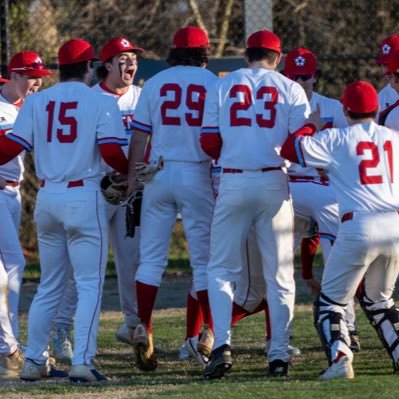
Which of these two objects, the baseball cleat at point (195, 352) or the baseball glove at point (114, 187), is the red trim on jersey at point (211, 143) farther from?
the baseball cleat at point (195, 352)

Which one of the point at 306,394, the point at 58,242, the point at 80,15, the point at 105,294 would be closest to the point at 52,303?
the point at 58,242

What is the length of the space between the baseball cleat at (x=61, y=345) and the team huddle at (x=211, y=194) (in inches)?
16.7

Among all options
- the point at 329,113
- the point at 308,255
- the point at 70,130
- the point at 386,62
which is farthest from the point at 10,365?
the point at 386,62

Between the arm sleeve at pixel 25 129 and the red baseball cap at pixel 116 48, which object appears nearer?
the arm sleeve at pixel 25 129

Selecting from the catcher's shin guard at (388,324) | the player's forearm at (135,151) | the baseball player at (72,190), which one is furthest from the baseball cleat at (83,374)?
the catcher's shin guard at (388,324)

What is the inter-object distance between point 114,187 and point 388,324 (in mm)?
1920

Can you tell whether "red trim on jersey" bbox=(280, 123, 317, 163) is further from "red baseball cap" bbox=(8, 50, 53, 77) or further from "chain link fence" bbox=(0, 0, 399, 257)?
"chain link fence" bbox=(0, 0, 399, 257)

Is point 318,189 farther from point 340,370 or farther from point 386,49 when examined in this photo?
point 340,370

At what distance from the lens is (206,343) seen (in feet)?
26.2

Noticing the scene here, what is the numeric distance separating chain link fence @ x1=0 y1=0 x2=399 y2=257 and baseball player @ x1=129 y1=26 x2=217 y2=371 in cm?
793

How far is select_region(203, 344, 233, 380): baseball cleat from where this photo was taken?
23.6 ft

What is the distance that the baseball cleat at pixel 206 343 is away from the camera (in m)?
7.97

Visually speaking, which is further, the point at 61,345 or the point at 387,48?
the point at 387,48

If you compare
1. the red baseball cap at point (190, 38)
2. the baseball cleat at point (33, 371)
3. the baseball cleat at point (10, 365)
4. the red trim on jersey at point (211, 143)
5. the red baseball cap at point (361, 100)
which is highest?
the red baseball cap at point (190, 38)
